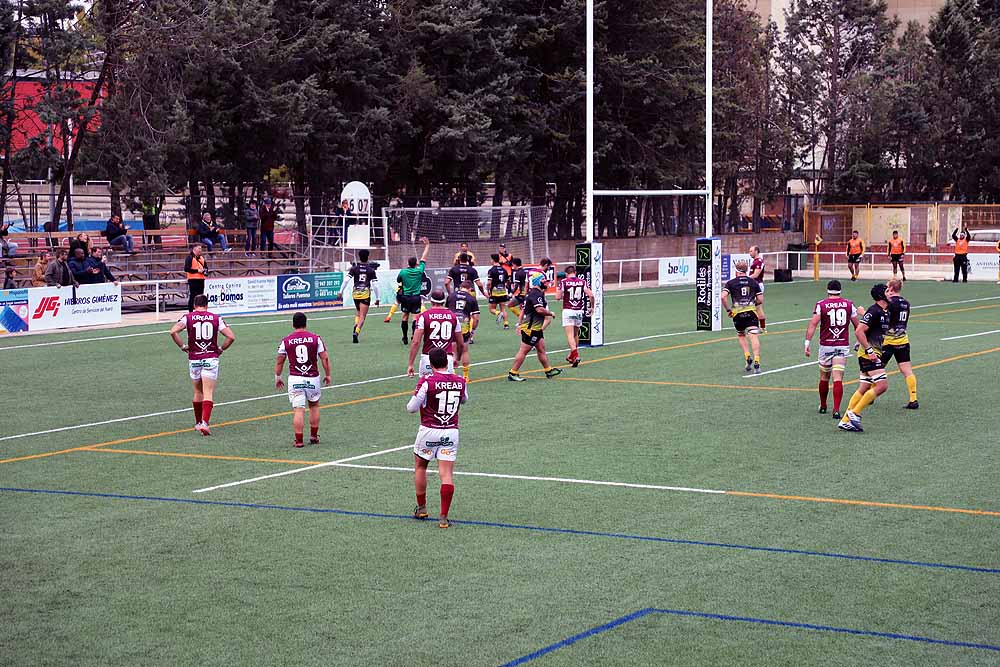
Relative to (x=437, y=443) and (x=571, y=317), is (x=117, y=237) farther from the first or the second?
(x=437, y=443)

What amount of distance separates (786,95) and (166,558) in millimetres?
73073

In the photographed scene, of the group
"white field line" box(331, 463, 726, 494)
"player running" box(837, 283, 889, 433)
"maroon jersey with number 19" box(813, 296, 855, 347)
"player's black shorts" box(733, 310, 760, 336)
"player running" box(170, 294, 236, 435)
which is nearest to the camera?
"white field line" box(331, 463, 726, 494)

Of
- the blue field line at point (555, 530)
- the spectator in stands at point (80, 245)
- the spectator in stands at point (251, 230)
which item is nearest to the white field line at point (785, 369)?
the blue field line at point (555, 530)

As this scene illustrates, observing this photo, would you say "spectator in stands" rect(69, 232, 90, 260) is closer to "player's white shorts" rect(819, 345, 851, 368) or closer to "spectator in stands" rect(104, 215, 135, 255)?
"spectator in stands" rect(104, 215, 135, 255)

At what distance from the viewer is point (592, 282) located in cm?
2812

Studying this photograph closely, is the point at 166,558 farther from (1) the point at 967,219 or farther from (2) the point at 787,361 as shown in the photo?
(1) the point at 967,219

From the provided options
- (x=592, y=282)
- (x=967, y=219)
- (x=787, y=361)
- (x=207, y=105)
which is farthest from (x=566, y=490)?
(x=967, y=219)

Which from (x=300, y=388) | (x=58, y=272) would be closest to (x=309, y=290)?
(x=58, y=272)

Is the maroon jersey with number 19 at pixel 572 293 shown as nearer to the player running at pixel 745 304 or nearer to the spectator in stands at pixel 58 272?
the player running at pixel 745 304

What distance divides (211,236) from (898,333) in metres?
29.1

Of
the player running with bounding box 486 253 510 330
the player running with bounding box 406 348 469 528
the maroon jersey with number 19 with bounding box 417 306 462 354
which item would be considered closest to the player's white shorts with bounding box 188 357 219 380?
the maroon jersey with number 19 with bounding box 417 306 462 354

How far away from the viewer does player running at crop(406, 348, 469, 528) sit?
12.1m

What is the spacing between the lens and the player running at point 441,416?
12062mm

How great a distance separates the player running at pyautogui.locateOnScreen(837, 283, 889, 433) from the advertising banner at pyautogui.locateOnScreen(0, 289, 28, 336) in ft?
71.2
